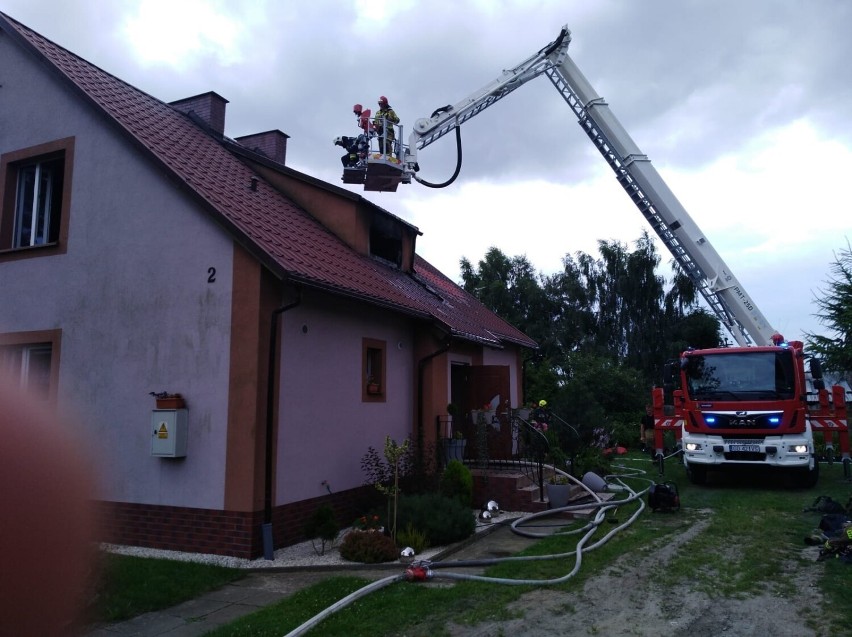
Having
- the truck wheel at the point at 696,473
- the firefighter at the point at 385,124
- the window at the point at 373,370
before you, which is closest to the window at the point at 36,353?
the window at the point at 373,370

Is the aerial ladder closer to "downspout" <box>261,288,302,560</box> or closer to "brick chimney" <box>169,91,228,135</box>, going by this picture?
"brick chimney" <box>169,91,228,135</box>

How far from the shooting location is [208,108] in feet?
46.3

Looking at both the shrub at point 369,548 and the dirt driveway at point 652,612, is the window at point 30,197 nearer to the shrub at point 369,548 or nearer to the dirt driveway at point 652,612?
the shrub at point 369,548

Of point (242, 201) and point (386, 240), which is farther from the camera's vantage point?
point (386, 240)

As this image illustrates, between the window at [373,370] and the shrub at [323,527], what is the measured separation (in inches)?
96.4

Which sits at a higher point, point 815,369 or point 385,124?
point 385,124

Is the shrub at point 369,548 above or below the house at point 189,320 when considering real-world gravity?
below

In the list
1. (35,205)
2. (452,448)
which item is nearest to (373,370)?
(452,448)

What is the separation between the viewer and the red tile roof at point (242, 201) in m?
8.55

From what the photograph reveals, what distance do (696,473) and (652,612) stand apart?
8.36 metres

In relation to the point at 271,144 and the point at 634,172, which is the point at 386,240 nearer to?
the point at 271,144

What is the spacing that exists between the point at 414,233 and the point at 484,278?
30.4 m

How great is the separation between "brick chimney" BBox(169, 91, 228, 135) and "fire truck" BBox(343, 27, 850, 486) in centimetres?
385

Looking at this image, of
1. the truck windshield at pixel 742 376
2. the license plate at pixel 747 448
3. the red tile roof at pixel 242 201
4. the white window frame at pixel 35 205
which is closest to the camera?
the red tile roof at pixel 242 201
